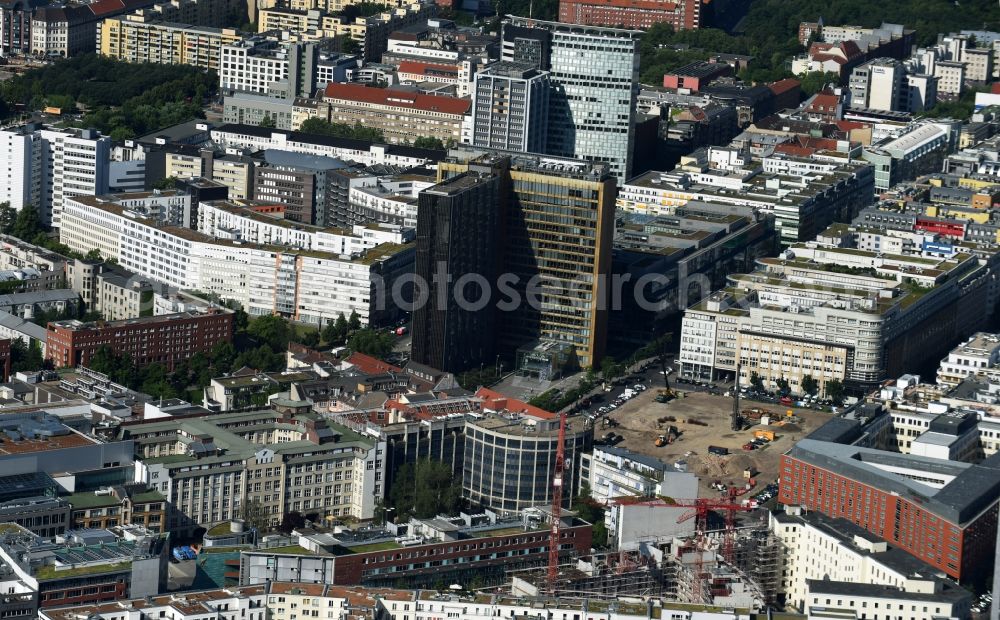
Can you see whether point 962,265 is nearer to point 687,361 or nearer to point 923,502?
point 687,361

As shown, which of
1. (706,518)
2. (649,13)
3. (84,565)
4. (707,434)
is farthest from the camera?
(649,13)

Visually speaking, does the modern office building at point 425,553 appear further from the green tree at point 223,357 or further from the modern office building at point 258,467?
the green tree at point 223,357

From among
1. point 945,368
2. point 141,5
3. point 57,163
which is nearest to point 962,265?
point 945,368

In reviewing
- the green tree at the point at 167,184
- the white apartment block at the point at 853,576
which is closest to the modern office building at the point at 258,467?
the white apartment block at the point at 853,576

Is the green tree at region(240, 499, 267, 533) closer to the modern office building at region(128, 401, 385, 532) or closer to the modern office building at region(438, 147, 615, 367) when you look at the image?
the modern office building at region(128, 401, 385, 532)

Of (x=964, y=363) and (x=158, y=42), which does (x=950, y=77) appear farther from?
(x=964, y=363)

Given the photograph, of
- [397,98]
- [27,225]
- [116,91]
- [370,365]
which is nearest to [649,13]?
[397,98]
